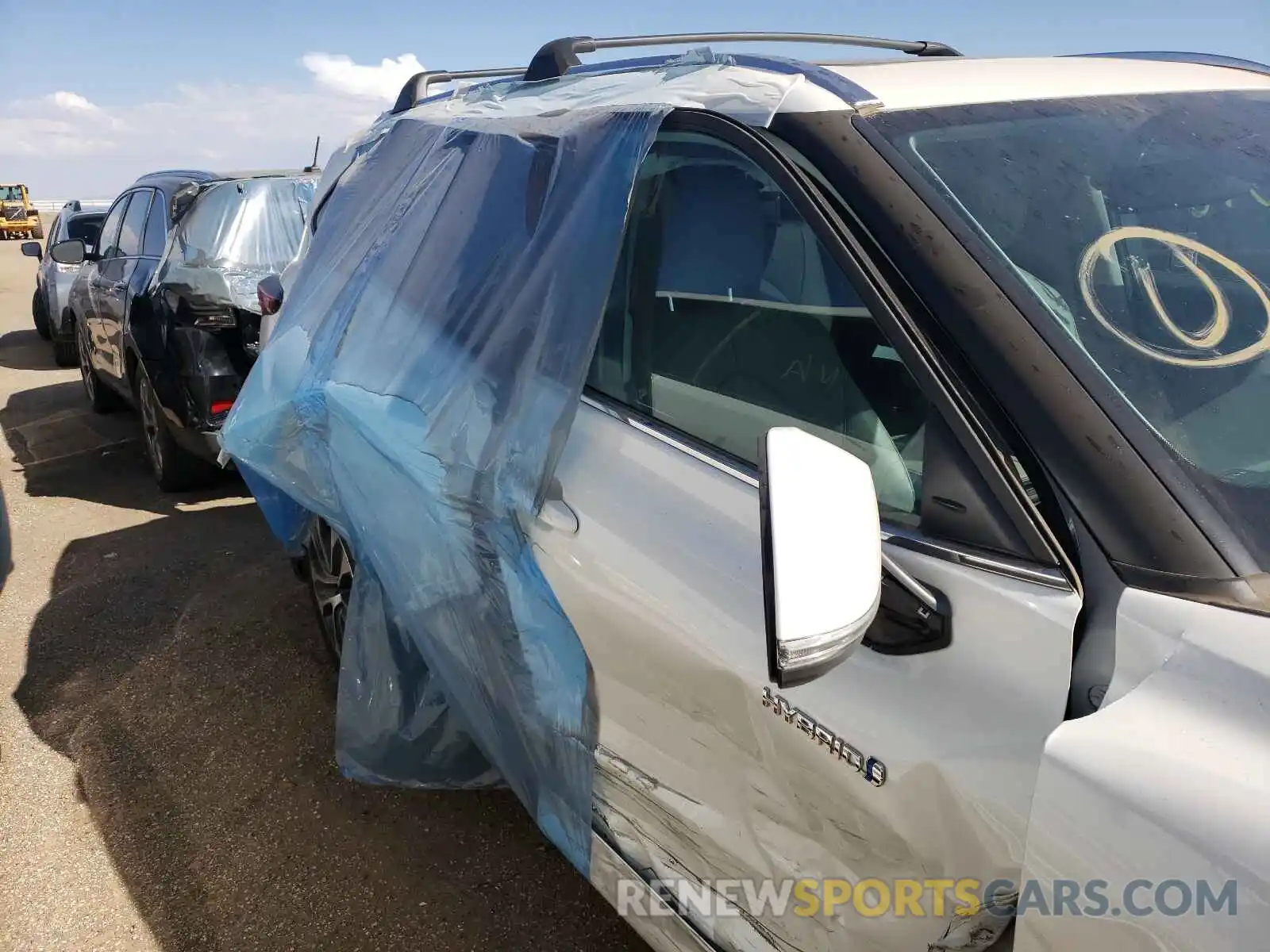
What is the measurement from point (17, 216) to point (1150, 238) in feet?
144

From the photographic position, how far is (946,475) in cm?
126

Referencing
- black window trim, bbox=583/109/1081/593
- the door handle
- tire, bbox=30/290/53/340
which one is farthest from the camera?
tire, bbox=30/290/53/340

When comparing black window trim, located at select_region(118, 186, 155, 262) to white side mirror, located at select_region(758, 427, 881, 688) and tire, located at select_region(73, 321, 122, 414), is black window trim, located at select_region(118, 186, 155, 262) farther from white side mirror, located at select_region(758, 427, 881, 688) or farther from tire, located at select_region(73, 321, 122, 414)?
white side mirror, located at select_region(758, 427, 881, 688)

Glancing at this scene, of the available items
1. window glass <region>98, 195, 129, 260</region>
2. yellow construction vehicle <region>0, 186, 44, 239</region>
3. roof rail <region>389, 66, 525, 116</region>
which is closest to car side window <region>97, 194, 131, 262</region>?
window glass <region>98, 195, 129, 260</region>

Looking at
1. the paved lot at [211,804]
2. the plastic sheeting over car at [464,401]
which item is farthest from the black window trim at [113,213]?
the plastic sheeting over car at [464,401]

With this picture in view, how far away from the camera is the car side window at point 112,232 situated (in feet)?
21.0

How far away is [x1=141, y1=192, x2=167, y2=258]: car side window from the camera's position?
5.58 m

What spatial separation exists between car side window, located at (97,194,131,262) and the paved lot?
260 centimetres

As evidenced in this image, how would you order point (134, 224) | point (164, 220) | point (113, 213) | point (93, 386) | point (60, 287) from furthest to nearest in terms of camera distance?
point (60, 287) → point (93, 386) → point (113, 213) → point (134, 224) → point (164, 220)

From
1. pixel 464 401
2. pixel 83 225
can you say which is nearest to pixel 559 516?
pixel 464 401

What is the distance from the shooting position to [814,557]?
107 centimetres

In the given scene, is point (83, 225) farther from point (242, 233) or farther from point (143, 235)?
point (242, 233)

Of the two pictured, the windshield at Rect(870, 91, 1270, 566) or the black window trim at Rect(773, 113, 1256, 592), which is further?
the windshield at Rect(870, 91, 1270, 566)

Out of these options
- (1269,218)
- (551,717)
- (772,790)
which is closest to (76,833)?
(551,717)
